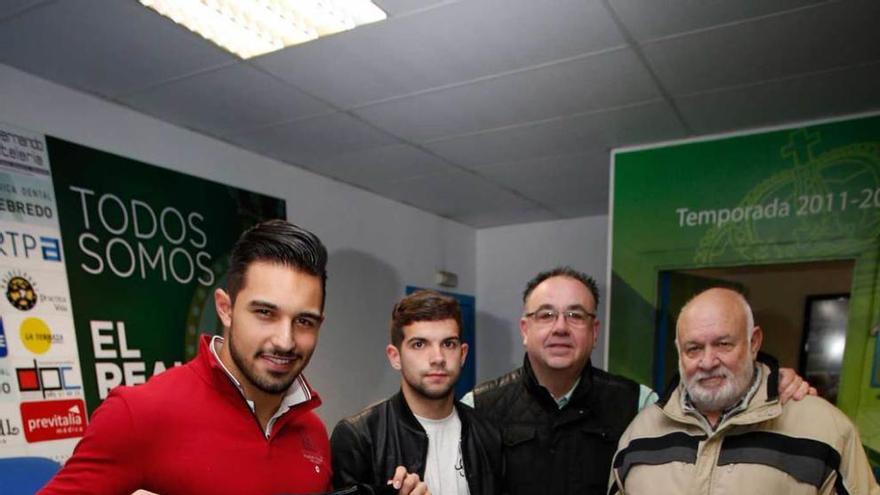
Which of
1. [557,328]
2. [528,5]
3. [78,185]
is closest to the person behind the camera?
[557,328]

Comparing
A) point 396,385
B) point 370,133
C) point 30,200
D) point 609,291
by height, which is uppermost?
point 370,133

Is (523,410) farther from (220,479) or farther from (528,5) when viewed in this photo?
(528,5)

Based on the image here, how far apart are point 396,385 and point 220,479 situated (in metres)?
3.71

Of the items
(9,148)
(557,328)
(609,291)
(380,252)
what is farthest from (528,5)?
(380,252)

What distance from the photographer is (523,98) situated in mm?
2949

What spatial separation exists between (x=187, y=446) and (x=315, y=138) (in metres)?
2.55

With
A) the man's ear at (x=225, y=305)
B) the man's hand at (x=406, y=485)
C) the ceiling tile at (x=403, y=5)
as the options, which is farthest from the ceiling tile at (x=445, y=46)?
the man's hand at (x=406, y=485)

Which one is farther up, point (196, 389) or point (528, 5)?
point (528, 5)

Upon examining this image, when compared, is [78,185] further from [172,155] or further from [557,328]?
[557,328]

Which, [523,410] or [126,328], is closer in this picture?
[523,410]

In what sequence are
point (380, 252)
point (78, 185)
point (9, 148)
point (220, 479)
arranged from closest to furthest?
point (220, 479)
point (9, 148)
point (78, 185)
point (380, 252)

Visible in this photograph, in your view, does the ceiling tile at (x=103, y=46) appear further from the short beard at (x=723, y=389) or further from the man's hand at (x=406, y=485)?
the short beard at (x=723, y=389)

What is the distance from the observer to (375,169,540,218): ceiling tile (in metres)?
4.44

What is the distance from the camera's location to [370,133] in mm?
3441
